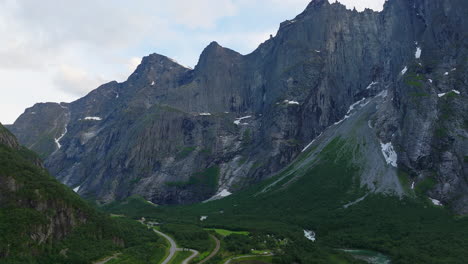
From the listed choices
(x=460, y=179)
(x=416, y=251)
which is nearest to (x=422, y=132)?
(x=460, y=179)

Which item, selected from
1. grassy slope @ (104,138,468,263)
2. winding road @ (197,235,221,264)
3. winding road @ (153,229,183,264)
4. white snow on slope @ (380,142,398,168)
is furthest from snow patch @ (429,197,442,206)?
winding road @ (153,229,183,264)

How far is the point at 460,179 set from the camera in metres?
162

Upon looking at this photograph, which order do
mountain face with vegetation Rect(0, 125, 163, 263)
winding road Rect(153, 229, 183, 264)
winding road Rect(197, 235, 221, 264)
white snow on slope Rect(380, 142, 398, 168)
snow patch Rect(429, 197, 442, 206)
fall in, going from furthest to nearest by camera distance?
1. white snow on slope Rect(380, 142, 398, 168)
2. snow patch Rect(429, 197, 442, 206)
3. winding road Rect(197, 235, 221, 264)
4. winding road Rect(153, 229, 183, 264)
5. mountain face with vegetation Rect(0, 125, 163, 263)

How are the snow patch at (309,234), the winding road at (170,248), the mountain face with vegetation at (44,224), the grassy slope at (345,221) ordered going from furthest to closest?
the snow patch at (309,234) < the grassy slope at (345,221) < the winding road at (170,248) < the mountain face with vegetation at (44,224)

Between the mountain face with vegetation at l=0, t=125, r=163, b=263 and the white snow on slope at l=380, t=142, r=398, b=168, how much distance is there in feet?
380

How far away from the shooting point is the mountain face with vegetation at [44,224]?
8306 centimetres

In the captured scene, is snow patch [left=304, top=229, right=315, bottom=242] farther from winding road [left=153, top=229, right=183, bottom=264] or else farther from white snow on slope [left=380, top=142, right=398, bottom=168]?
white snow on slope [left=380, top=142, right=398, bottom=168]

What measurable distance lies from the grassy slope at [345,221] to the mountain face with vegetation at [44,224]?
44.7 m

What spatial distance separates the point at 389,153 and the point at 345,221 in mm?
52657

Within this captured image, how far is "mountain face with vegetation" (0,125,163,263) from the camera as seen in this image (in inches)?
3270

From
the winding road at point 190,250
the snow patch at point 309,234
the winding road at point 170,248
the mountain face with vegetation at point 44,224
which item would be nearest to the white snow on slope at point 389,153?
the snow patch at point 309,234

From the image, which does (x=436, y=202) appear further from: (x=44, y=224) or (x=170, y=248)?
(x=44, y=224)

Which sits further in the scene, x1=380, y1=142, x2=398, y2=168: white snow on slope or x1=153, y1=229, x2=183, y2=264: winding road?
x1=380, y1=142, x2=398, y2=168: white snow on slope

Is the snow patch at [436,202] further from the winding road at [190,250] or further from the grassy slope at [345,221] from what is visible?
the winding road at [190,250]
